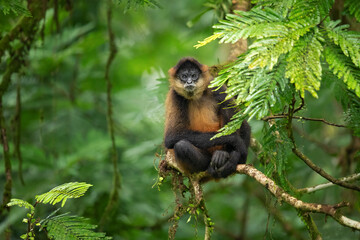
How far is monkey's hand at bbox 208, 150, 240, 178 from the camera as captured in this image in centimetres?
538

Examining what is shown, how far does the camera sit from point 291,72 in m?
2.55

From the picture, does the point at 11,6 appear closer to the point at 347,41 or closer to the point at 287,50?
the point at 287,50

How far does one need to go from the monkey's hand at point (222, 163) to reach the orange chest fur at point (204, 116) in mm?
781

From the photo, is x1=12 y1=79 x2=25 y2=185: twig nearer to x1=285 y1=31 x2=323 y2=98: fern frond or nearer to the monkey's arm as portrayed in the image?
the monkey's arm

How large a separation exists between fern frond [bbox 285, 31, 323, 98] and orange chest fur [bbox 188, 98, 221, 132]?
144 inches

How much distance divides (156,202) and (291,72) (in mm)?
6731

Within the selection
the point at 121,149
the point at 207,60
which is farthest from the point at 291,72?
the point at 207,60

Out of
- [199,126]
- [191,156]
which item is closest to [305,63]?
[191,156]

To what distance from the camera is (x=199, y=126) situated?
6.43 m

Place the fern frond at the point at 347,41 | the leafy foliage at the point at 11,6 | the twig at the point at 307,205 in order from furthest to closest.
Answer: the leafy foliage at the point at 11,6
the twig at the point at 307,205
the fern frond at the point at 347,41

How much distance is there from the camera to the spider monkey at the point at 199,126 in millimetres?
5566

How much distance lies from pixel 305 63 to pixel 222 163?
3048 mm

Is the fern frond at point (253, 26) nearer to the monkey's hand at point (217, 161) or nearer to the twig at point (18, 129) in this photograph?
the monkey's hand at point (217, 161)

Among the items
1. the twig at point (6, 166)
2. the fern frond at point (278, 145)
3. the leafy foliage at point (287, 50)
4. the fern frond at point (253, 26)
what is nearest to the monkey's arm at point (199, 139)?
the fern frond at point (278, 145)
